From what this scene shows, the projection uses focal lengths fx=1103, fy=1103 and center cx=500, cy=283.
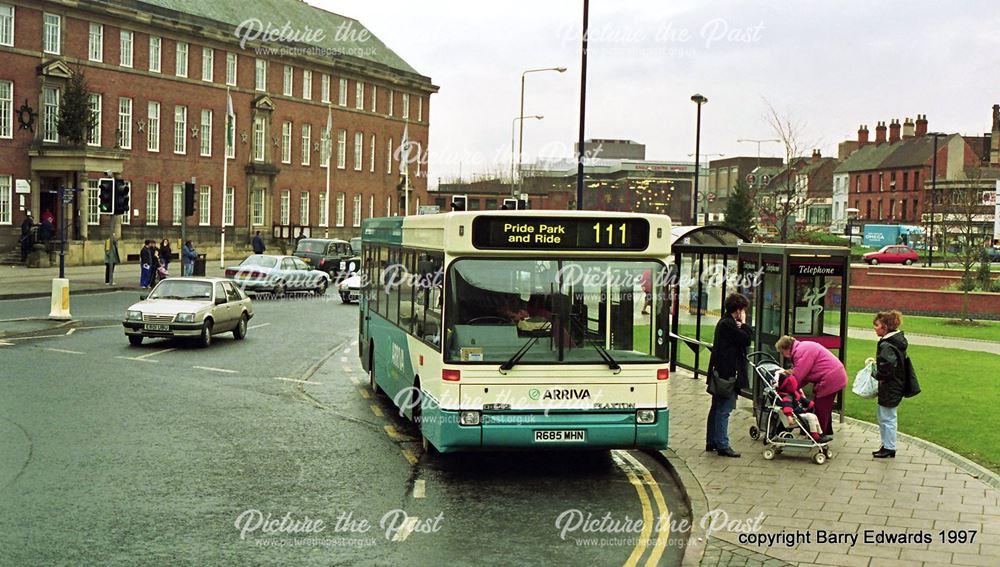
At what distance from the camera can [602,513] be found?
33.2 ft

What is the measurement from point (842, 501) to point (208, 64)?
207 ft

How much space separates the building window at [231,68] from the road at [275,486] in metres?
53.6

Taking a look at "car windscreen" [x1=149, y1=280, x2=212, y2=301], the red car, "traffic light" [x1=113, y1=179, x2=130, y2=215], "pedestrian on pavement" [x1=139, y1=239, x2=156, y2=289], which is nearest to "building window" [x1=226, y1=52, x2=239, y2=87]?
"pedestrian on pavement" [x1=139, y1=239, x2=156, y2=289]

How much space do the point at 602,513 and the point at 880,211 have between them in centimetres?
10593

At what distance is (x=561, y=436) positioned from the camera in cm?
1125

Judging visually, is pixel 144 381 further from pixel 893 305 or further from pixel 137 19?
pixel 137 19

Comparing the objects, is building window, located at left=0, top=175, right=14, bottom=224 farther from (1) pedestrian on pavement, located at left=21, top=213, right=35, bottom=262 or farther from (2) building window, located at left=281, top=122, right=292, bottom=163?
(2) building window, located at left=281, top=122, right=292, bottom=163

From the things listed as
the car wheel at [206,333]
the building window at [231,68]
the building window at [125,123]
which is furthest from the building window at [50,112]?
the car wheel at [206,333]

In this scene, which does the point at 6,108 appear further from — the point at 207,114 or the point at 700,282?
the point at 700,282

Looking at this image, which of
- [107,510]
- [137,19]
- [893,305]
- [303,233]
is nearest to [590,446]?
[107,510]

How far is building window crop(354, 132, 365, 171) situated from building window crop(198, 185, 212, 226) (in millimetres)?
17272

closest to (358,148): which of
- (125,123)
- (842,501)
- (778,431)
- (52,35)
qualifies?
(125,123)

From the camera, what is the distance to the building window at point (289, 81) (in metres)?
74.4

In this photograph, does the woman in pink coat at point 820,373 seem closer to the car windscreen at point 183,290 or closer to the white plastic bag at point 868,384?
the white plastic bag at point 868,384
